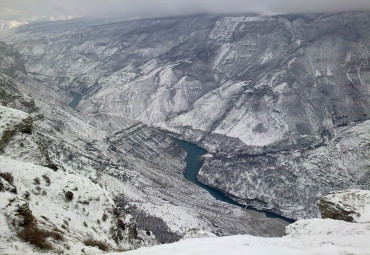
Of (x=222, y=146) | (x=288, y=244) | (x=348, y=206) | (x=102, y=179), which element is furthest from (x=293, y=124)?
(x=288, y=244)

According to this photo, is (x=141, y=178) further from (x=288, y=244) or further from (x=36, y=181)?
(x=288, y=244)

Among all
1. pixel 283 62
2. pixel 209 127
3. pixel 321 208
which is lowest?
pixel 321 208

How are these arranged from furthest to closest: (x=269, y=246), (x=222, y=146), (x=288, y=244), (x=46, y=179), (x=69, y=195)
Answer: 1. (x=222, y=146)
2. (x=69, y=195)
3. (x=46, y=179)
4. (x=288, y=244)
5. (x=269, y=246)

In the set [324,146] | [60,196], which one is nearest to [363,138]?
[324,146]

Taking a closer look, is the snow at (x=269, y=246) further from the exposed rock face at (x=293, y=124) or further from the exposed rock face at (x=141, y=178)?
the exposed rock face at (x=293, y=124)

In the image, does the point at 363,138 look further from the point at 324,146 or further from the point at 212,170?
the point at 212,170

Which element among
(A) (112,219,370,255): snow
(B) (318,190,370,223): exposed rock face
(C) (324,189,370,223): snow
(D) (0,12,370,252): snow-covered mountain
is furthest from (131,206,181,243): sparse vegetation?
(A) (112,219,370,255): snow
